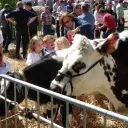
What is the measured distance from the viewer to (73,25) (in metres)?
6.10

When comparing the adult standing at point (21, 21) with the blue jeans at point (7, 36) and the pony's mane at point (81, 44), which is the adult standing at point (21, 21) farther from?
the pony's mane at point (81, 44)

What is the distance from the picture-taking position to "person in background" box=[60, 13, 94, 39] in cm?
587

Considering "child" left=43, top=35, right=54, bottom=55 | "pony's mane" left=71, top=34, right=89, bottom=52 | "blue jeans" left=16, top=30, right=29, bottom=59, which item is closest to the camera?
"pony's mane" left=71, top=34, right=89, bottom=52

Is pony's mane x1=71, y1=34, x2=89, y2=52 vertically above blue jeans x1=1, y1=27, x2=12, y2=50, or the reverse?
pony's mane x1=71, y1=34, x2=89, y2=52

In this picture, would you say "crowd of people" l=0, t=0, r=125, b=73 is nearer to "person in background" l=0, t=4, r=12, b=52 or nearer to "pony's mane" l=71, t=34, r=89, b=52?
"person in background" l=0, t=4, r=12, b=52

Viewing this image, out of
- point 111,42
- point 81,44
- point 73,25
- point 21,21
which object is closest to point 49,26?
point 21,21

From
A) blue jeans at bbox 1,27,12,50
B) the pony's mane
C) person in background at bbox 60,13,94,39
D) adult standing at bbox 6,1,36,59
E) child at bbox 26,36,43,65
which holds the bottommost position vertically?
blue jeans at bbox 1,27,12,50

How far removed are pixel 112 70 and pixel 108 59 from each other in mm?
120

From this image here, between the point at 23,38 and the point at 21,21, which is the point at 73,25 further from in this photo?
the point at 23,38

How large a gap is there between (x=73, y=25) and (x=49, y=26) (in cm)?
552

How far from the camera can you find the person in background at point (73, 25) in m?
5.87

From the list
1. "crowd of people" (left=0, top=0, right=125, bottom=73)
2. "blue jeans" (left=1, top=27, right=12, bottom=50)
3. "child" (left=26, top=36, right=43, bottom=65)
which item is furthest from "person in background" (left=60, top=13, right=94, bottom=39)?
"blue jeans" (left=1, top=27, right=12, bottom=50)

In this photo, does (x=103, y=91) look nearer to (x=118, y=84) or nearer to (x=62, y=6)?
(x=118, y=84)

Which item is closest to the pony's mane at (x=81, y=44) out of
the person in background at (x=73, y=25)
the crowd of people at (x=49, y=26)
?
the crowd of people at (x=49, y=26)
